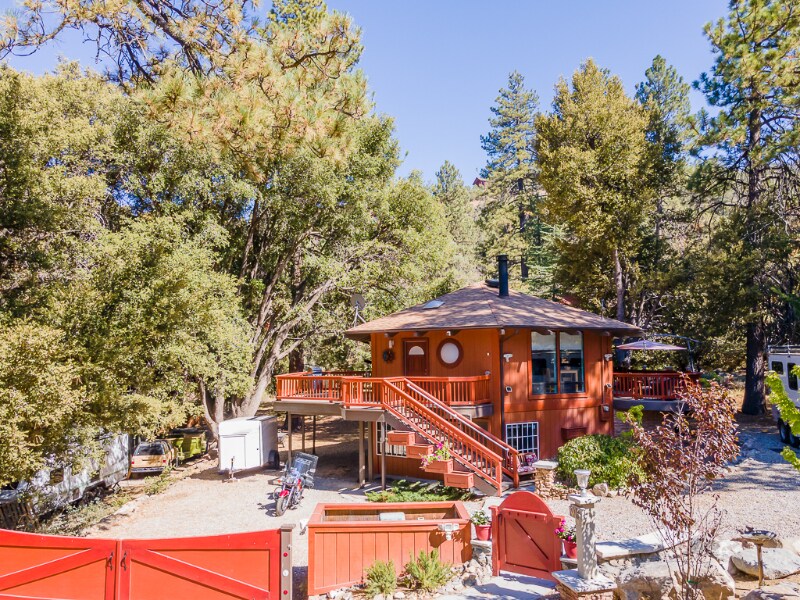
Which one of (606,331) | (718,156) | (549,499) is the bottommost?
(549,499)

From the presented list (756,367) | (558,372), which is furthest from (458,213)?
(558,372)

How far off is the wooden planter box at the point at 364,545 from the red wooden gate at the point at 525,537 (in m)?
0.49

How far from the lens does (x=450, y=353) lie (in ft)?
51.8

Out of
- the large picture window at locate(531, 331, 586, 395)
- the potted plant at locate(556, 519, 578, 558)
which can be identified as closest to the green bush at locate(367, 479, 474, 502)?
the large picture window at locate(531, 331, 586, 395)

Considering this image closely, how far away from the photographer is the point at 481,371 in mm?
15297

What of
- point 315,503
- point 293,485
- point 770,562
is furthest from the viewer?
point 315,503

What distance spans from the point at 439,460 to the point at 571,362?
646 cm

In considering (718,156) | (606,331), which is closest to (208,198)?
(606,331)

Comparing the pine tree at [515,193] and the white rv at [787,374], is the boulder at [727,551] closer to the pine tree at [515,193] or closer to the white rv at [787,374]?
the white rv at [787,374]

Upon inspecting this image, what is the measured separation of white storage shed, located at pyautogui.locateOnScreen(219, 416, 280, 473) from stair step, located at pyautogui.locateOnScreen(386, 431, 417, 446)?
5.45 m

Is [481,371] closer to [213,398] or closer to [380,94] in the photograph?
[213,398]

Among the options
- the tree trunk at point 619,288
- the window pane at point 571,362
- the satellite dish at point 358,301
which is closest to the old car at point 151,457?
the satellite dish at point 358,301

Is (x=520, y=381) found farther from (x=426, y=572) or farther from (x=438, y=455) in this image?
(x=426, y=572)

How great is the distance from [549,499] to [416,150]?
16719 mm
